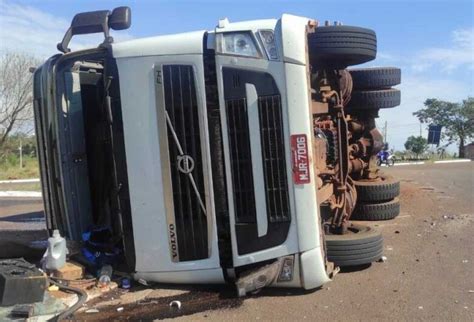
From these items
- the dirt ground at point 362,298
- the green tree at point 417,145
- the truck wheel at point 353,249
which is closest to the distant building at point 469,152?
→ the green tree at point 417,145

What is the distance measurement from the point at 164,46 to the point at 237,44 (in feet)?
1.95

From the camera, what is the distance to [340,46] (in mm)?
4938

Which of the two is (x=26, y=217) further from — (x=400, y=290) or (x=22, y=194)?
(x=400, y=290)

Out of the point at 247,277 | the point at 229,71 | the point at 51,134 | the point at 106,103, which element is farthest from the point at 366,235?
the point at 51,134

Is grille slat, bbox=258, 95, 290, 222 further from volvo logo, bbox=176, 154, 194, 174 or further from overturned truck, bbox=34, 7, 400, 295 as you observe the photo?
volvo logo, bbox=176, 154, 194, 174

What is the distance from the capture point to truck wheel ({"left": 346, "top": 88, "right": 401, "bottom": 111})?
7.42m

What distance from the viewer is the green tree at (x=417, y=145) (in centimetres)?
4269

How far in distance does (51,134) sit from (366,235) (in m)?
3.07

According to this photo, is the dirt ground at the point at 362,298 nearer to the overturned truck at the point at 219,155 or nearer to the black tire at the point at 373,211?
the overturned truck at the point at 219,155

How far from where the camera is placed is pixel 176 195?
13.9 ft

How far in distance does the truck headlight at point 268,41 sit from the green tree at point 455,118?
4774 centimetres

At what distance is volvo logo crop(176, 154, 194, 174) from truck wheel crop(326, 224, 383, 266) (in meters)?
1.54

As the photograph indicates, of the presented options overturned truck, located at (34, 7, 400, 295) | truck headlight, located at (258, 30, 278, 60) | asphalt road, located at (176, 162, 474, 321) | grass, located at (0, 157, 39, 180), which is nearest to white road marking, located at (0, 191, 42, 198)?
grass, located at (0, 157, 39, 180)

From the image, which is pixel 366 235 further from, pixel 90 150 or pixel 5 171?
pixel 5 171
